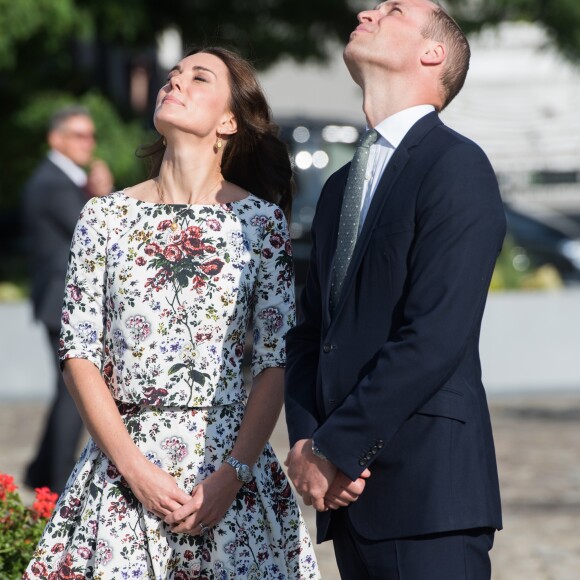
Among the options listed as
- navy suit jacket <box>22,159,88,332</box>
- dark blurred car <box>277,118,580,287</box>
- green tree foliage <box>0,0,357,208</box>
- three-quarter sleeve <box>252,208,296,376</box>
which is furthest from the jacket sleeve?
dark blurred car <box>277,118,580,287</box>

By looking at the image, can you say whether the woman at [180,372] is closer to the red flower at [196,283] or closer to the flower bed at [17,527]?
the red flower at [196,283]

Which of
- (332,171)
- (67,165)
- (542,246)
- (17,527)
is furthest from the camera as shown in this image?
(542,246)

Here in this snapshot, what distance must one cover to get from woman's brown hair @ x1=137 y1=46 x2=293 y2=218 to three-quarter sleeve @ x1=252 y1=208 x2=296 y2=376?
26 centimetres

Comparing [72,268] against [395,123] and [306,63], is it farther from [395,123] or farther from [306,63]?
[306,63]

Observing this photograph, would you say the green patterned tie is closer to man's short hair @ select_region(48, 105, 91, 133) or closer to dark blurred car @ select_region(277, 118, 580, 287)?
man's short hair @ select_region(48, 105, 91, 133)

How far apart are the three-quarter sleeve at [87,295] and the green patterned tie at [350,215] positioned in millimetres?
675

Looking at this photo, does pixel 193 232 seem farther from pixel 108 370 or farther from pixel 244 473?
pixel 244 473

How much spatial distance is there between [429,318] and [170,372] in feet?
2.62

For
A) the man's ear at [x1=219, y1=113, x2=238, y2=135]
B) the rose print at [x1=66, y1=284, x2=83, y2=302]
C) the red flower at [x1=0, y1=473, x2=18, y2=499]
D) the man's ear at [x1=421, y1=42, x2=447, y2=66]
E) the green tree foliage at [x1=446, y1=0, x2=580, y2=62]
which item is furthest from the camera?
the green tree foliage at [x1=446, y1=0, x2=580, y2=62]

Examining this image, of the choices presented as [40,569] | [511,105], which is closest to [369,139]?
[40,569]

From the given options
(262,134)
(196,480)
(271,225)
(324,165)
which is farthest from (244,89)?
(324,165)

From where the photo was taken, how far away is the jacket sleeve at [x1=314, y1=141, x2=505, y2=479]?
7.89 feet

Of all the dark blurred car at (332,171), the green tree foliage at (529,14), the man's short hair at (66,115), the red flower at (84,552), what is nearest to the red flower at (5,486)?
the red flower at (84,552)

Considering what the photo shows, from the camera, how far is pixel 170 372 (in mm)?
2926
